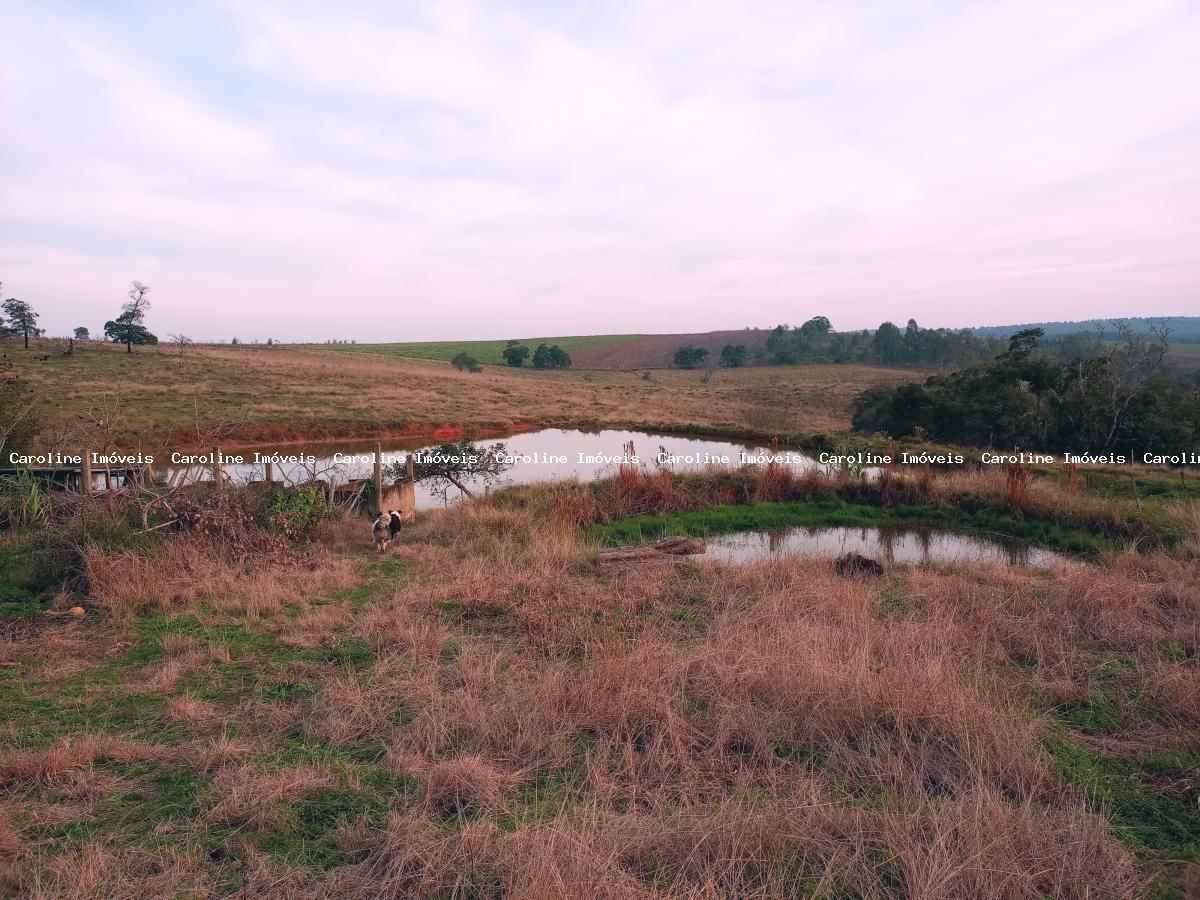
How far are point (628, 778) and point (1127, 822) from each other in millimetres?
2396

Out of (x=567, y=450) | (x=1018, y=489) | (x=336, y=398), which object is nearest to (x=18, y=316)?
(x=336, y=398)

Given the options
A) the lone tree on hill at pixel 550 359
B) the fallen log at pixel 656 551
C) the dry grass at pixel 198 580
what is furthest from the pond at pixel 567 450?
the lone tree on hill at pixel 550 359

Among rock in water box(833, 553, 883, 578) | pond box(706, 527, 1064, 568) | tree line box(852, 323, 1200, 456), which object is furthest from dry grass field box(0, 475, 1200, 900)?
tree line box(852, 323, 1200, 456)

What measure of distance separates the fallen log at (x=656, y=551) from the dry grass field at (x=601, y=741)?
5.54 ft

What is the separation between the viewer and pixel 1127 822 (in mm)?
3277

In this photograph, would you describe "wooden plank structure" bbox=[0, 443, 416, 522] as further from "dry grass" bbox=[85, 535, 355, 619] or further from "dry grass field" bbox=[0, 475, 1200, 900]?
"dry grass field" bbox=[0, 475, 1200, 900]

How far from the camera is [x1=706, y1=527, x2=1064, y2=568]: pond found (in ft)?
32.6

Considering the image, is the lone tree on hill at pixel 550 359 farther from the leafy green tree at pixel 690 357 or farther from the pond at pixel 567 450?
the pond at pixel 567 450

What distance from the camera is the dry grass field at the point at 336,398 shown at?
28094 millimetres

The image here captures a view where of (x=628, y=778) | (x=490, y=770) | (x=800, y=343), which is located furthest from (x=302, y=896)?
(x=800, y=343)

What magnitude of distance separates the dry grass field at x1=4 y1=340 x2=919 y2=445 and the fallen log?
18.0 m

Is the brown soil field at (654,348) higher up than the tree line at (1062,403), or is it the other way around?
the brown soil field at (654,348)

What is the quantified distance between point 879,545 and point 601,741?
8.50 meters

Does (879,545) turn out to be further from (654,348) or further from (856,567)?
(654,348)
